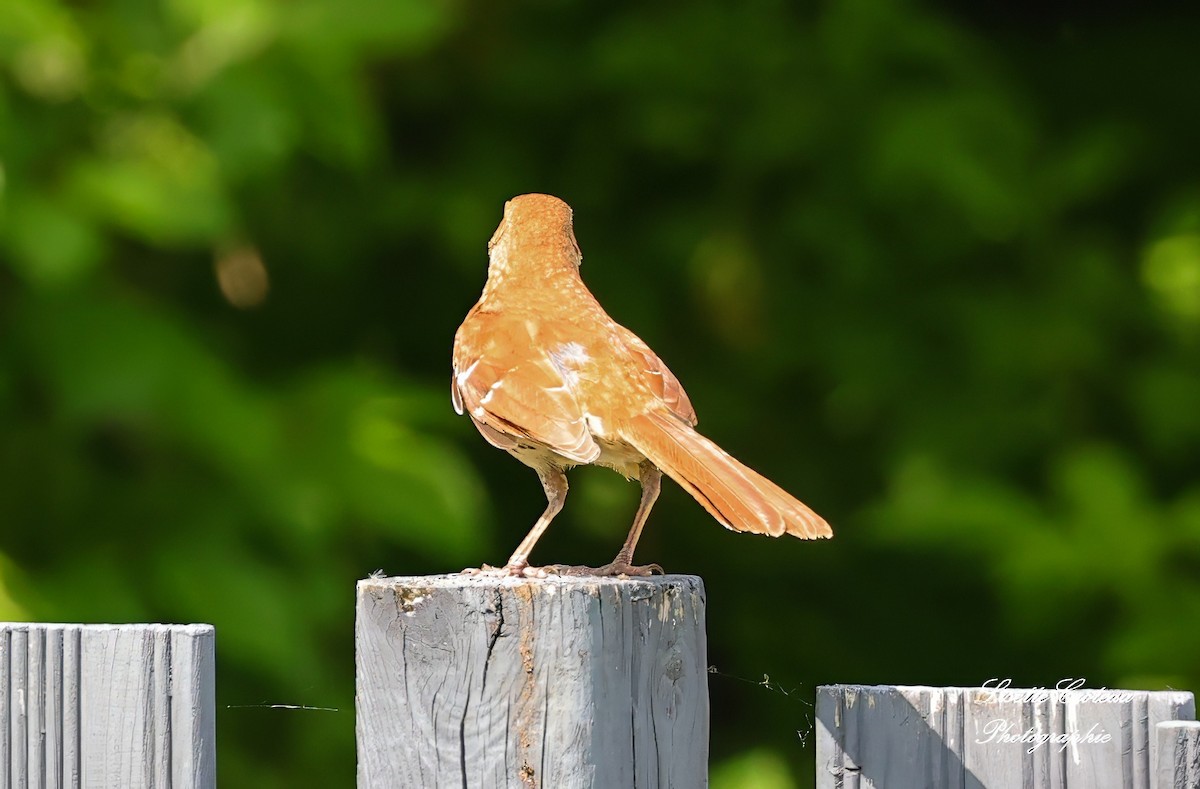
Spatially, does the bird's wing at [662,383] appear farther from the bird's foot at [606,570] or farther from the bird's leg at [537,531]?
the bird's foot at [606,570]

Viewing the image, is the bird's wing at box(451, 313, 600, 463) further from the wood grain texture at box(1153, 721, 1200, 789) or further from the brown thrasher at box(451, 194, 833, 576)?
the wood grain texture at box(1153, 721, 1200, 789)

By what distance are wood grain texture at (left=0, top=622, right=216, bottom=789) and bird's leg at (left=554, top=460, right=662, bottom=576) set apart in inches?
24.0

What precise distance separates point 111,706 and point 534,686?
0.57 meters

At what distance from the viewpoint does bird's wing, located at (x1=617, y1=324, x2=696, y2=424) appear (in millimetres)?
2857

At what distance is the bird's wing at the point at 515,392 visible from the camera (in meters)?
2.71

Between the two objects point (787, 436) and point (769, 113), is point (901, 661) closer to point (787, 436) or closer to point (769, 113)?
point (787, 436)

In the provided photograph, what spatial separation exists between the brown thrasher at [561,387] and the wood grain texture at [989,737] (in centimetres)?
54

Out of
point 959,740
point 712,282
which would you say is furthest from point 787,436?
point 959,740

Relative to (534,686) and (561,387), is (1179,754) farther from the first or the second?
(561,387)

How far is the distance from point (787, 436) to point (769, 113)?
5.08ft

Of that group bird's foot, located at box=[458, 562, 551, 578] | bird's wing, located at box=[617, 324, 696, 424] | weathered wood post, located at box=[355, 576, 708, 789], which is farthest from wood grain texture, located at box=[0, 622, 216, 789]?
bird's wing, located at box=[617, 324, 696, 424]

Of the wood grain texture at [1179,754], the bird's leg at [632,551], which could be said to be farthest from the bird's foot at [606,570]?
the wood grain texture at [1179,754]

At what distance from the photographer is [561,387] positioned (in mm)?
2824

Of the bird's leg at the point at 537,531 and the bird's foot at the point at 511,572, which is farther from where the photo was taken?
the bird's leg at the point at 537,531
